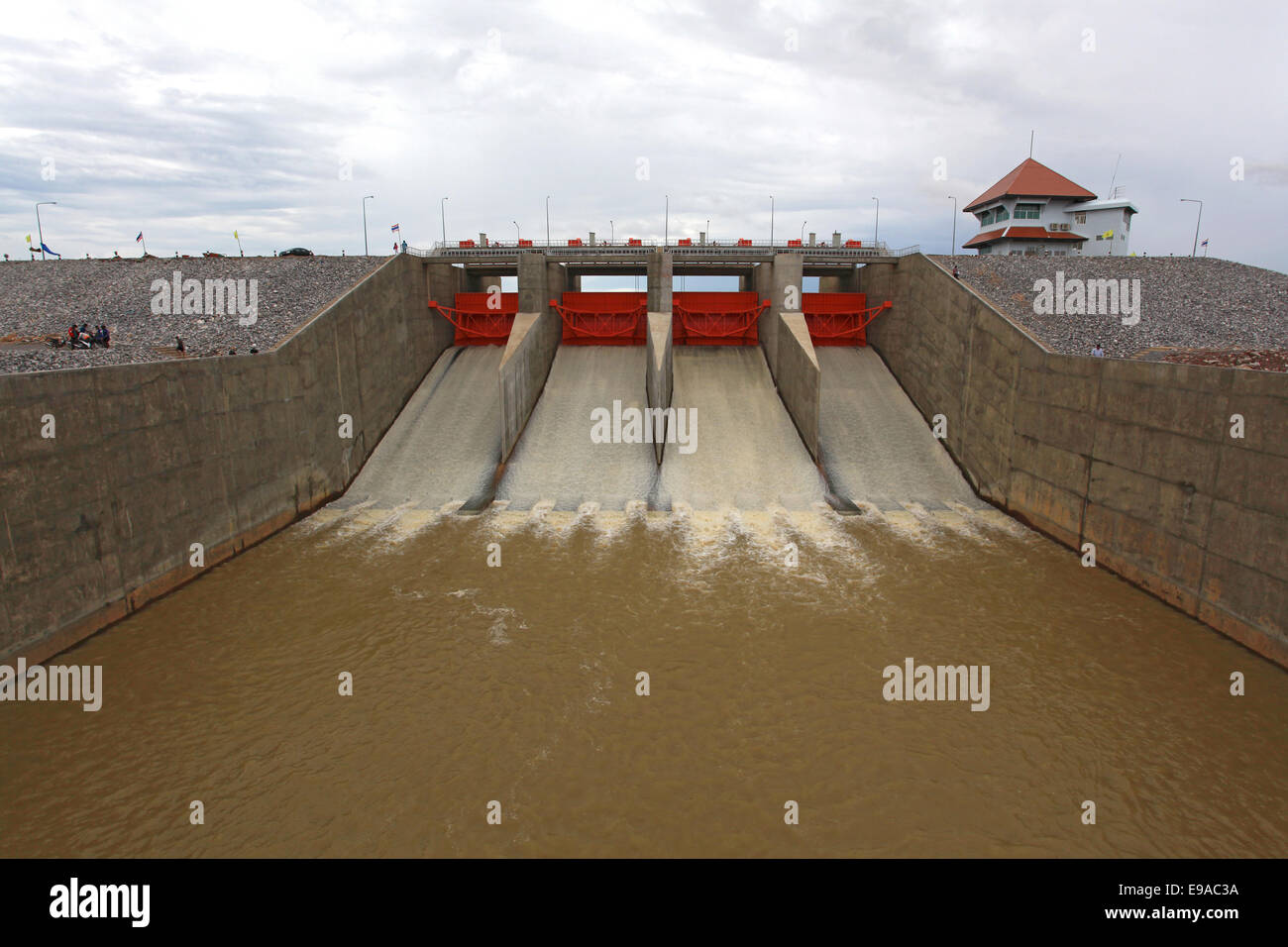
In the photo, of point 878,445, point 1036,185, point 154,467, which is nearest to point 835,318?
point 878,445

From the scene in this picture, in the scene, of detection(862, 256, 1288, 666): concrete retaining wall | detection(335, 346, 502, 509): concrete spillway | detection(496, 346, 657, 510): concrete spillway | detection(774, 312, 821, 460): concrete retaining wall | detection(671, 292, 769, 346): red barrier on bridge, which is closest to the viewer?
detection(862, 256, 1288, 666): concrete retaining wall

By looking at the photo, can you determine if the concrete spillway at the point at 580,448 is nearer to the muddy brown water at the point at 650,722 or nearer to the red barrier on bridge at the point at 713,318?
the red barrier on bridge at the point at 713,318

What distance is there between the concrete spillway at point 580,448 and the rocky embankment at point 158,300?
864cm

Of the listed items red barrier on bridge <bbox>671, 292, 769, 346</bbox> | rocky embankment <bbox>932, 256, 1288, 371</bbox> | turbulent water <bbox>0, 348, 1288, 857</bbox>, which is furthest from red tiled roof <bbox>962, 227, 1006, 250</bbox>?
turbulent water <bbox>0, 348, 1288, 857</bbox>

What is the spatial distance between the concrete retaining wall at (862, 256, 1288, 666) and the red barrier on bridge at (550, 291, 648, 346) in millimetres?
13877

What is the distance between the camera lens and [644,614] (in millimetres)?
13945

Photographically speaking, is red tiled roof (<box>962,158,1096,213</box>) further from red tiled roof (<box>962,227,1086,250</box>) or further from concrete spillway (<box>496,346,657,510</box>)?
concrete spillway (<box>496,346,657,510</box>)

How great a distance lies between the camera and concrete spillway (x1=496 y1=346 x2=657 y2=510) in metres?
22.1

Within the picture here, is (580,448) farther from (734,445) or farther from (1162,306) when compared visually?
(1162,306)

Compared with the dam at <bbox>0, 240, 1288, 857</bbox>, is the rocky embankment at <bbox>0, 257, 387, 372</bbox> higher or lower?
higher

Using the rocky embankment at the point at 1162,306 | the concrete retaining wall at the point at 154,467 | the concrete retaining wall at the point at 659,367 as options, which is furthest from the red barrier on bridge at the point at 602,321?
the rocky embankment at the point at 1162,306

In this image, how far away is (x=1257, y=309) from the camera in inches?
956
